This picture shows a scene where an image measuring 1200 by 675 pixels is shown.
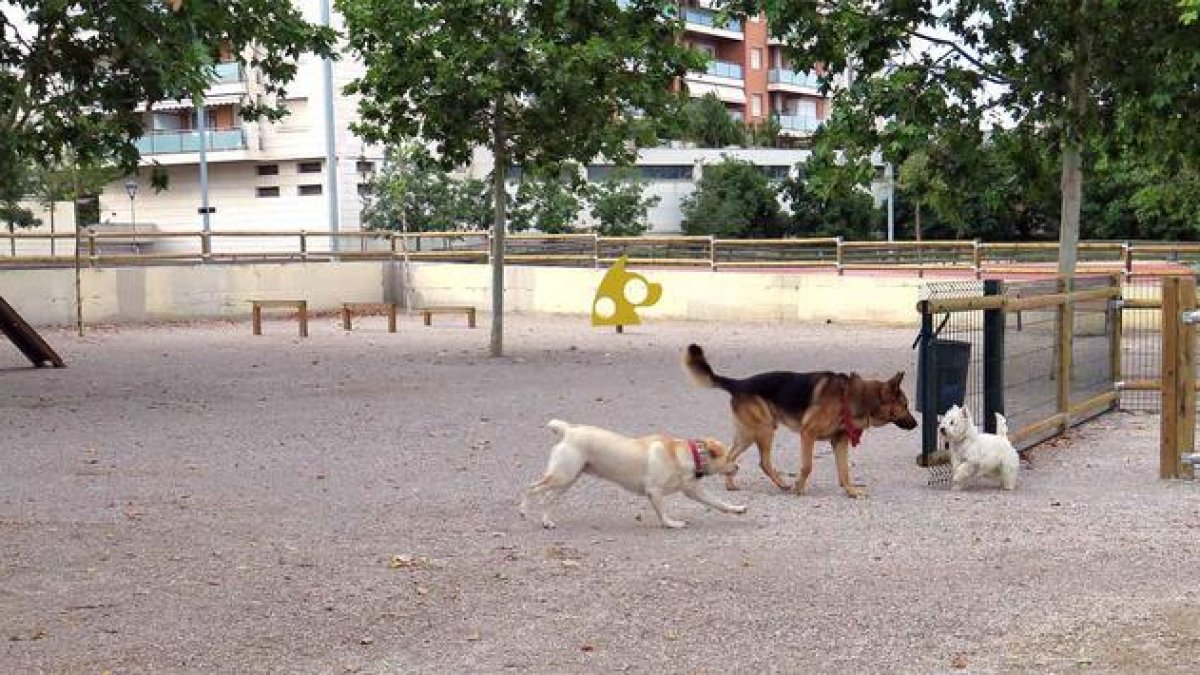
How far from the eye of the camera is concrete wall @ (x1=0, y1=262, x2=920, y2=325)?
27688 millimetres

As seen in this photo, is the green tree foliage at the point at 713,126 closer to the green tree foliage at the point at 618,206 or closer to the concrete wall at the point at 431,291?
the green tree foliage at the point at 618,206

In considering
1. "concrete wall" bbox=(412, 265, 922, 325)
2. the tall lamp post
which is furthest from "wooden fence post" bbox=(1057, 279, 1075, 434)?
the tall lamp post

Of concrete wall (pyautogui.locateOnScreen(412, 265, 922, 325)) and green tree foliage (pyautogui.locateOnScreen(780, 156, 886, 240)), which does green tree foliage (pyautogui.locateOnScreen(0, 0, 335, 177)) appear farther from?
green tree foliage (pyautogui.locateOnScreen(780, 156, 886, 240))

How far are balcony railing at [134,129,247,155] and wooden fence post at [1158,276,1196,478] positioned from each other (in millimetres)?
53237

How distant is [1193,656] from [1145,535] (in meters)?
2.62

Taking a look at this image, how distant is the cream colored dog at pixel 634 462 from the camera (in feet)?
27.0

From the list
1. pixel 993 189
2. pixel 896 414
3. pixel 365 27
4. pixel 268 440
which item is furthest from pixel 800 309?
pixel 896 414

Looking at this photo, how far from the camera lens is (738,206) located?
194ft

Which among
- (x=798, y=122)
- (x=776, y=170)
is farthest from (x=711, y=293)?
(x=798, y=122)

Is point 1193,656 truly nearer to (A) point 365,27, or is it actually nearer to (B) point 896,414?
(B) point 896,414

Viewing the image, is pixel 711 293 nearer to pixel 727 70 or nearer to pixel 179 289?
pixel 179 289

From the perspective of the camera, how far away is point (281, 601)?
22.0 ft

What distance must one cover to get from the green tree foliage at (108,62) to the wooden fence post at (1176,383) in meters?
9.30


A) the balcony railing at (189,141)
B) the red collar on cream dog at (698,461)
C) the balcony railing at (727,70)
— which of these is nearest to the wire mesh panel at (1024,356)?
the red collar on cream dog at (698,461)
